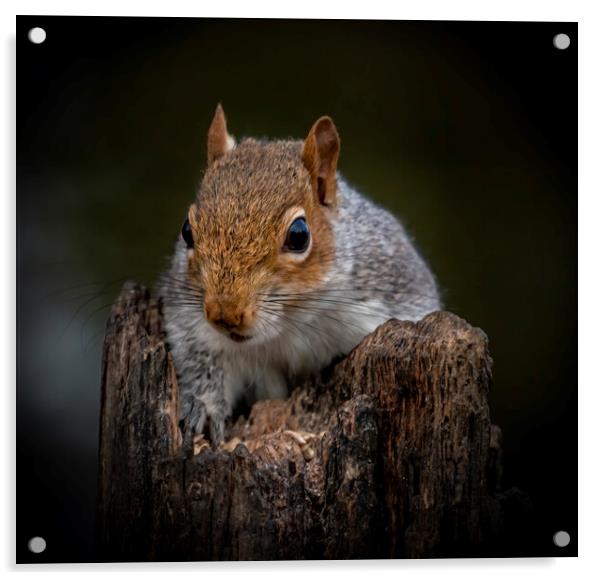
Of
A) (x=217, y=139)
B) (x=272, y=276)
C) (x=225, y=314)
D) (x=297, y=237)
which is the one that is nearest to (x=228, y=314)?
(x=225, y=314)

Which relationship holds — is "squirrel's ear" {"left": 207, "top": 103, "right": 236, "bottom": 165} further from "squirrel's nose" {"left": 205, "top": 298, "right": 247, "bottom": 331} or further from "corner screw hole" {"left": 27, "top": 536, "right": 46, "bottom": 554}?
"corner screw hole" {"left": 27, "top": 536, "right": 46, "bottom": 554}

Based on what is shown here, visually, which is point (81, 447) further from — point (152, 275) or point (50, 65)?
point (50, 65)

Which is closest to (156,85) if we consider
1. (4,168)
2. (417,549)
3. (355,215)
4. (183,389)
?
(4,168)

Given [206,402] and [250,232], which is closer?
[250,232]

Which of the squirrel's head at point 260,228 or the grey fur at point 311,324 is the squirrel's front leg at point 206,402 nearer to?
the grey fur at point 311,324

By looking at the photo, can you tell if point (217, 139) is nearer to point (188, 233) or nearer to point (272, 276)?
point (188, 233)

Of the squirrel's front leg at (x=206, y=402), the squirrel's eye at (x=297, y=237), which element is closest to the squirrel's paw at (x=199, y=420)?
the squirrel's front leg at (x=206, y=402)
